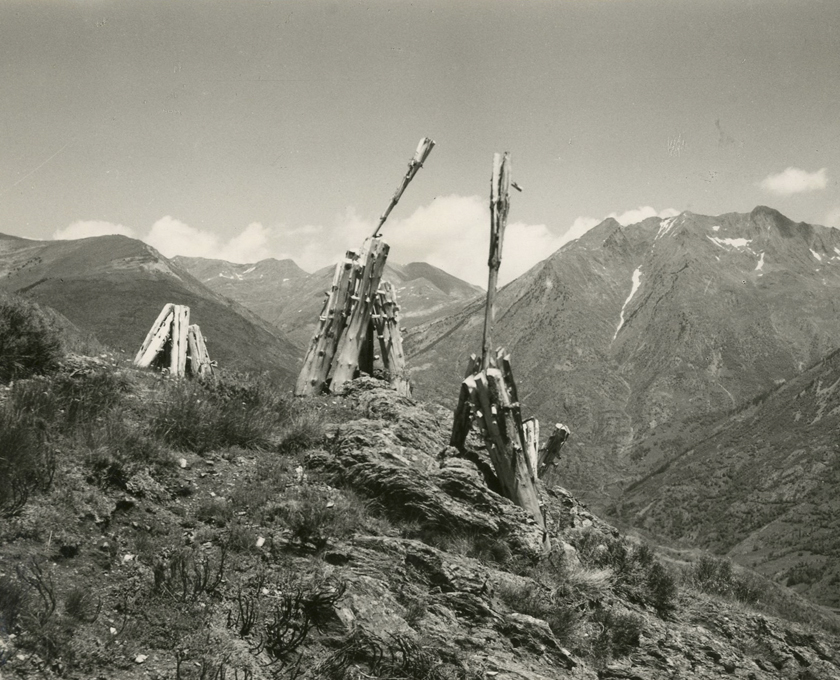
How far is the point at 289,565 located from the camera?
3.69 metres

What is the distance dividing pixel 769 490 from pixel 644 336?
234ft

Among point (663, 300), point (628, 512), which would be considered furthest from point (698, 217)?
point (628, 512)

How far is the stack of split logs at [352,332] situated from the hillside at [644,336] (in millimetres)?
87346

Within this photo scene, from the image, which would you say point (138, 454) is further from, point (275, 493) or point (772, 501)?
point (772, 501)

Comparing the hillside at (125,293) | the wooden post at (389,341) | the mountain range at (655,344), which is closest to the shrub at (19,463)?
the wooden post at (389,341)

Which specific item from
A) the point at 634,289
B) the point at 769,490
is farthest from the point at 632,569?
the point at 634,289

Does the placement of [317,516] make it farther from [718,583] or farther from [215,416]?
[718,583]

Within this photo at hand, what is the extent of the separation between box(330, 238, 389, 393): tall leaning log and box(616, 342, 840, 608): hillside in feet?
114

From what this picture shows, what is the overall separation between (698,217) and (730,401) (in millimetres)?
80971

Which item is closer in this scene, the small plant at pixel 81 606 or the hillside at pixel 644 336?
the small plant at pixel 81 606

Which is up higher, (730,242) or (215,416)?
(730,242)

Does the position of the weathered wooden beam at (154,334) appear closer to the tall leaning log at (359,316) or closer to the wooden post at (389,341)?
the tall leaning log at (359,316)

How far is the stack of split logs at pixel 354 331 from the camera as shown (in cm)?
995

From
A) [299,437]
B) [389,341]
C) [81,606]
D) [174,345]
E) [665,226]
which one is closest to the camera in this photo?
[81,606]
